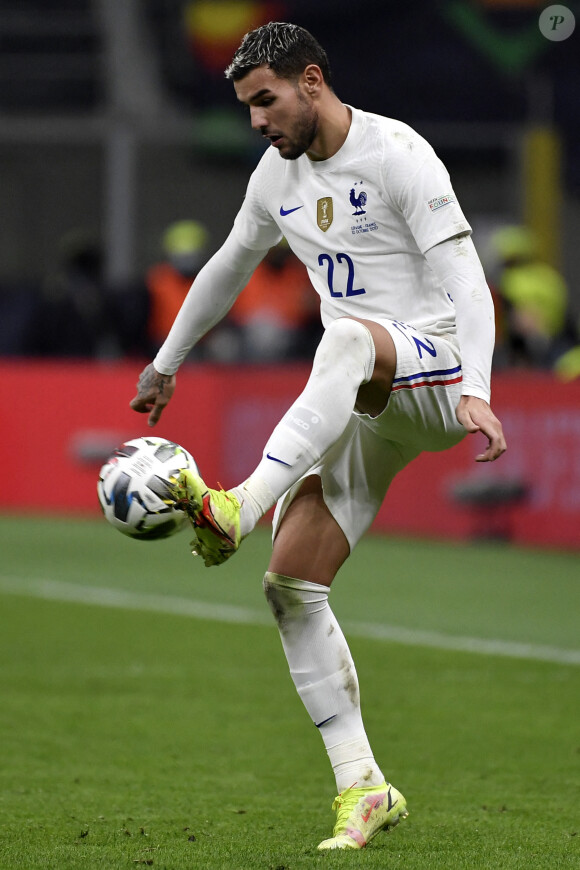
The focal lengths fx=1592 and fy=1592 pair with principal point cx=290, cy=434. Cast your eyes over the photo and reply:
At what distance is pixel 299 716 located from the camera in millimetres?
6422

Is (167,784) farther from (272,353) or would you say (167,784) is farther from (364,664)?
(272,353)

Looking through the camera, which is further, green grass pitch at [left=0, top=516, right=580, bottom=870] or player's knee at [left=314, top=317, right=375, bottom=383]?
green grass pitch at [left=0, top=516, right=580, bottom=870]

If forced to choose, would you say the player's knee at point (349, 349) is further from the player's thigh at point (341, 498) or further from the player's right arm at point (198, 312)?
the player's right arm at point (198, 312)

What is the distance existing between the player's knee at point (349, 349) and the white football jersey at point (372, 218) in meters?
0.31

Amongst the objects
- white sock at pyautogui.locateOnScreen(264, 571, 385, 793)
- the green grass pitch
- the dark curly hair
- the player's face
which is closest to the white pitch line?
the green grass pitch

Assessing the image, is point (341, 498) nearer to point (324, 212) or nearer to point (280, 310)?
point (324, 212)

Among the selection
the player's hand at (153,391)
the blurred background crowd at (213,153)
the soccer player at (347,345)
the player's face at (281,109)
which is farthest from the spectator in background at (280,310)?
the player's face at (281,109)

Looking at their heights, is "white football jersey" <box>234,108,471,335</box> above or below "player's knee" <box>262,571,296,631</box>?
above

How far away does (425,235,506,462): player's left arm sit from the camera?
4.05m

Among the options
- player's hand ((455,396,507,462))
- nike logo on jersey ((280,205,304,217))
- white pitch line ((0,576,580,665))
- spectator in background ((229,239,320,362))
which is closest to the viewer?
player's hand ((455,396,507,462))

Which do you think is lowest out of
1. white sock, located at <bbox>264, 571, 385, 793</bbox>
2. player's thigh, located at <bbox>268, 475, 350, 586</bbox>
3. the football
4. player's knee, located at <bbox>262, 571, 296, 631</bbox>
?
white sock, located at <bbox>264, 571, 385, 793</bbox>

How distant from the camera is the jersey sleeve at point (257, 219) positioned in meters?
4.64

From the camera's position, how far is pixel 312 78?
430cm

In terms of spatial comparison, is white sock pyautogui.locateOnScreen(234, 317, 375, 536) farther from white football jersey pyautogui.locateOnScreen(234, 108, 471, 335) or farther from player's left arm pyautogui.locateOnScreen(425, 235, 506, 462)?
white football jersey pyautogui.locateOnScreen(234, 108, 471, 335)
